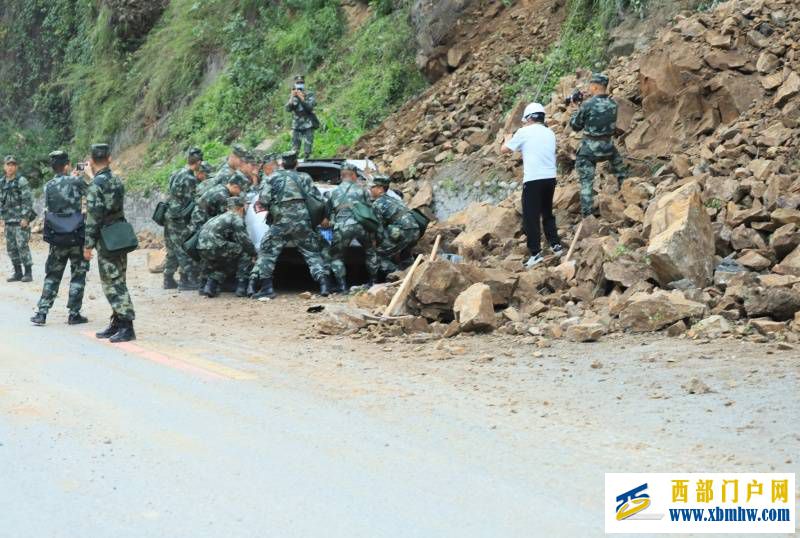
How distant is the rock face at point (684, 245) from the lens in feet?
33.8

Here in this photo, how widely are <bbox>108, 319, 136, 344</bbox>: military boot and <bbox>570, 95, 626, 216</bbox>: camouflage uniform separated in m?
5.73

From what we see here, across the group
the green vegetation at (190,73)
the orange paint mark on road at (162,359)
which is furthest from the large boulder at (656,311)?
the green vegetation at (190,73)

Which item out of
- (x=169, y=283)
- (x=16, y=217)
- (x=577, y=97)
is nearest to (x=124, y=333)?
(x=169, y=283)

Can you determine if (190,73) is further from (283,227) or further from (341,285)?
(341,285)

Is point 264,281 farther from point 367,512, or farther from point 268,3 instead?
point 268,3

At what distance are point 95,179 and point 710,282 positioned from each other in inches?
233

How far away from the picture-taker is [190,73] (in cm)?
2827

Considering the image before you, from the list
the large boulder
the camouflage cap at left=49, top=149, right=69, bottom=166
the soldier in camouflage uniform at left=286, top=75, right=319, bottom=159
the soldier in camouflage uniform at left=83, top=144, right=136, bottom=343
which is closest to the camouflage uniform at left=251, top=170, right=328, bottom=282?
the camouflage cap at left=49, top=149, right=69, bottom=166

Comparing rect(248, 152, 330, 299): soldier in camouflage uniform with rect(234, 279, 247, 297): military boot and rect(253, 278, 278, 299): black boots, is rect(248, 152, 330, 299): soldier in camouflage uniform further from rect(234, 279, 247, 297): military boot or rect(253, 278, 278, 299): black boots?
rect(234, 279, 247, 297): military boot

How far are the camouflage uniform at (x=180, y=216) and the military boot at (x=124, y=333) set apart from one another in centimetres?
414

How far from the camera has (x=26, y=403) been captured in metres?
7.78

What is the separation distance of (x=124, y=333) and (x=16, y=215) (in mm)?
7321

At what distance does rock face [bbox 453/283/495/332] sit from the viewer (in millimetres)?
10109

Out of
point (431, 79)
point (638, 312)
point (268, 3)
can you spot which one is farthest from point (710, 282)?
point (268, 3)
